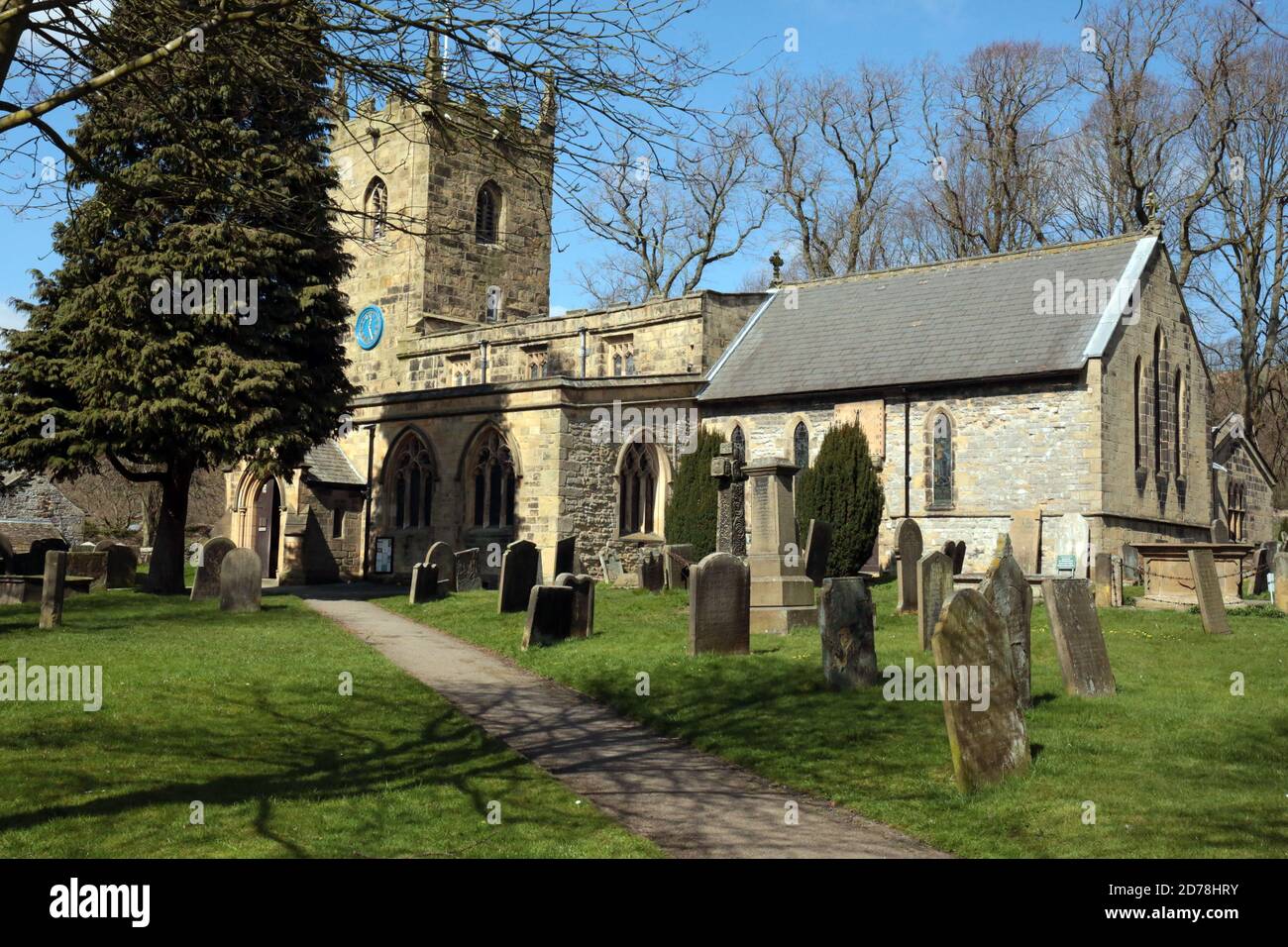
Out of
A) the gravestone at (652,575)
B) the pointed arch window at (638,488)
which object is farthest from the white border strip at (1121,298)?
the pointed arch window at (638,488)

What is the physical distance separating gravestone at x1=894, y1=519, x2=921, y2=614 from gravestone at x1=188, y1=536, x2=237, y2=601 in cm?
1179

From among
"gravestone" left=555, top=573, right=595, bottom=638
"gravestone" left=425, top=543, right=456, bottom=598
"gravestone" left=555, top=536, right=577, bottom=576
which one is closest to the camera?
"gravestone" left=555, top=573, right=595, bottom=638

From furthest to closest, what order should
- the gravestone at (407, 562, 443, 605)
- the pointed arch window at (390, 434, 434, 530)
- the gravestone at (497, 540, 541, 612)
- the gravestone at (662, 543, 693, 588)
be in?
the pointed arch window at (390, 434, 434, 530) → the gravestone at (662, 543, 693, 588) → the gravestone at (407, 562, 443, 605) → the gravestone at (497, 540, 541, 612)

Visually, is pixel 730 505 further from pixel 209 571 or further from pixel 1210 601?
pixel 209 571

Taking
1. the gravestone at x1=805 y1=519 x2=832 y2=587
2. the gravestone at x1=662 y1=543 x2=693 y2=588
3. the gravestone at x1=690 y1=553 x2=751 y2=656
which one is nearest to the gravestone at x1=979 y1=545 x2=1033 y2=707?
the gravestone at x1=690 y1=553 x2=751 y2=656

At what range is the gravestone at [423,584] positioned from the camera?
76.7ft

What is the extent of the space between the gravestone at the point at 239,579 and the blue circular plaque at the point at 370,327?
22751 mm

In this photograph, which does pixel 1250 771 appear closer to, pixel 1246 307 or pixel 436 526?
pixel 436 526

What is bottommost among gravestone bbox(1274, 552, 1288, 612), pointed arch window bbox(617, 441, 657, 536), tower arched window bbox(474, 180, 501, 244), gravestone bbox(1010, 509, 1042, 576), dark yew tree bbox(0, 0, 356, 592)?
gravestone bbox(1274, 552, 1288, 612)

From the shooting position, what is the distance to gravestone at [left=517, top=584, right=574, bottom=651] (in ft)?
51.1

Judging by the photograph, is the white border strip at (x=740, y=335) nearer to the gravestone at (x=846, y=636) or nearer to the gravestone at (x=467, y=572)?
the gravestone at (x=467, y=572)

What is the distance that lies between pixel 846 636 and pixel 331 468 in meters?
23.3

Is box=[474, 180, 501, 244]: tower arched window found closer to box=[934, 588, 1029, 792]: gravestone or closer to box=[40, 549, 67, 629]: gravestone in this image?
box=[40, 549, 67, 629]: gravestone

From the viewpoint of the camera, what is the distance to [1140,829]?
7199mm
